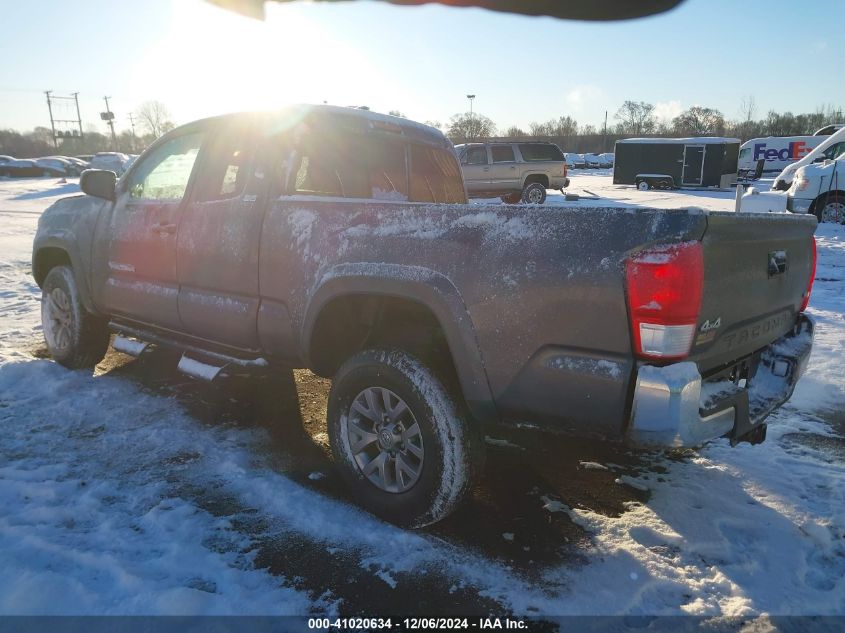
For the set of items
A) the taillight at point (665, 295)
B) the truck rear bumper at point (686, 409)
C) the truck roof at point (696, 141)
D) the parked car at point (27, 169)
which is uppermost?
the truck roof at point (696, 141)

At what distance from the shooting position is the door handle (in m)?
3.62

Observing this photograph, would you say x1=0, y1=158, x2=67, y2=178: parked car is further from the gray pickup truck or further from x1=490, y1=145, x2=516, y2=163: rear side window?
the gray pickup truck

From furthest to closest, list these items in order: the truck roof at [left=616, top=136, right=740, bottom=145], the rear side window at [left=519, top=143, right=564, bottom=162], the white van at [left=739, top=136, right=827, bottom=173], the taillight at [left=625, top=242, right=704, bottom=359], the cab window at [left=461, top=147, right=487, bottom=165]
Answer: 1. the white van at [left=739, top=136, right=827, bottom=173]
2. the truck roof at [left=616, top=136, right=740, bottom=145]
3. the rear side window at [left=519, top=143, right=564, bottom=162]
4. the cab window at [left=461, top=147, right=487, bottom=165]
5. the taillight at [left=625, top=242, right=704, bottom=359]

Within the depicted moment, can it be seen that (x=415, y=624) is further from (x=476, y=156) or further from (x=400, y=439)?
(x=476, y=156)

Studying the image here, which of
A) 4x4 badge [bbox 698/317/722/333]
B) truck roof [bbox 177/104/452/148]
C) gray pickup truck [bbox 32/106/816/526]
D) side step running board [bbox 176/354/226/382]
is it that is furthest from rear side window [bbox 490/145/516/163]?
4x4 badge [bbox 698/317/722/333]

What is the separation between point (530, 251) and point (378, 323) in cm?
99

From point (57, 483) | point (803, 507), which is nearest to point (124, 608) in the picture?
point (57, 483)

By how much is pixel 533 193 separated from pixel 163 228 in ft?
54.0

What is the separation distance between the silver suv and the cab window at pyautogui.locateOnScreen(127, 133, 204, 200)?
14.6m

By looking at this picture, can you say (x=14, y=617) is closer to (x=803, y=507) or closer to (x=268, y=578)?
(x=268, y=578)

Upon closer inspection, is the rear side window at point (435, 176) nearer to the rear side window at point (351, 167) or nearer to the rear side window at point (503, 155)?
the rear side window at point (351, 167)

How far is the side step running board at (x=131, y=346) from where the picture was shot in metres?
3.97

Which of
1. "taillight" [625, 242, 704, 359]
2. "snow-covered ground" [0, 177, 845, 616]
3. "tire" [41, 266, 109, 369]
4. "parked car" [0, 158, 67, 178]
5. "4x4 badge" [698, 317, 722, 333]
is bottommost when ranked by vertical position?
"snow-covered ground" [0, 177, 845, 616]

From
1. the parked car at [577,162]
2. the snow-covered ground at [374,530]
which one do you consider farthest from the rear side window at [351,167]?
the parked car at [577,162]
